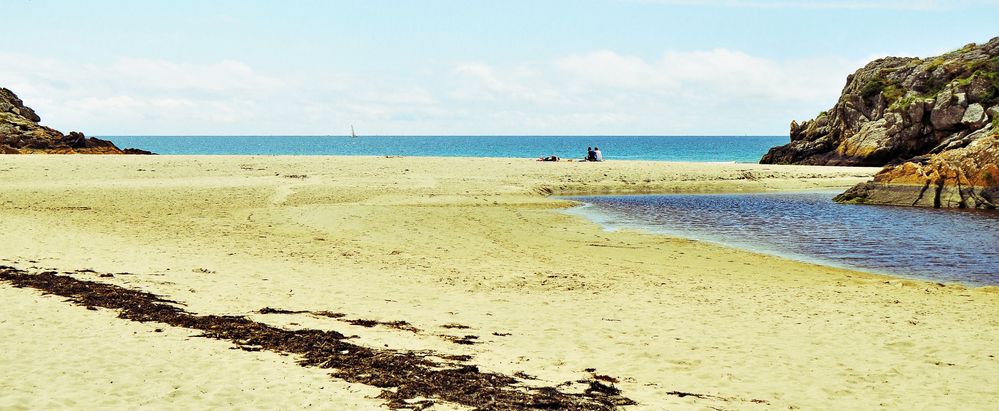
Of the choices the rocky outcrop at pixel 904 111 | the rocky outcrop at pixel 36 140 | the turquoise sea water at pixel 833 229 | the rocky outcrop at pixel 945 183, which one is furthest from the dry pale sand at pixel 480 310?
the rocky outcrop at pixel 904 111

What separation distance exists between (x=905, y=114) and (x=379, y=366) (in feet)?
192

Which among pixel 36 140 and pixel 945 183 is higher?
pixel 36 140

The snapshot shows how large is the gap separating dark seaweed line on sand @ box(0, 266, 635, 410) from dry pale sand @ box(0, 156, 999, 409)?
273 millimetres

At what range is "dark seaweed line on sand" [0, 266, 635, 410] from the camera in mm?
7430

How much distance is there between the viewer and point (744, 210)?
29.2 meters

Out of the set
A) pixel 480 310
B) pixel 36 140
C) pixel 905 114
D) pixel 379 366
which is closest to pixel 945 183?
pixel 480 310

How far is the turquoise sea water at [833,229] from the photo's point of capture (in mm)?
17375

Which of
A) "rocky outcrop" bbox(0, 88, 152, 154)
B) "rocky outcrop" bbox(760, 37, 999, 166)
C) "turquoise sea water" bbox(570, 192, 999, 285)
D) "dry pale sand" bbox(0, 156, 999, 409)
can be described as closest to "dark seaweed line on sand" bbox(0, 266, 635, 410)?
"dry pale sand" bbox(0, 156, 999, 409)

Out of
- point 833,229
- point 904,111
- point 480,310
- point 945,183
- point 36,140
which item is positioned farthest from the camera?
point 904,111

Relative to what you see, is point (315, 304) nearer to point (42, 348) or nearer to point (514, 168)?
point (42, 348)

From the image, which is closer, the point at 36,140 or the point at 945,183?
the point at 945,183

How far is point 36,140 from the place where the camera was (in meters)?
53.1

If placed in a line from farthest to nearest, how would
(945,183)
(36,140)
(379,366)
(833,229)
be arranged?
1. (36,140)
2. (945,183)
3. (833,229)
4. (379,366)

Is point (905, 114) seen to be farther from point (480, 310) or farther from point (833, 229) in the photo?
point (480, 310)
